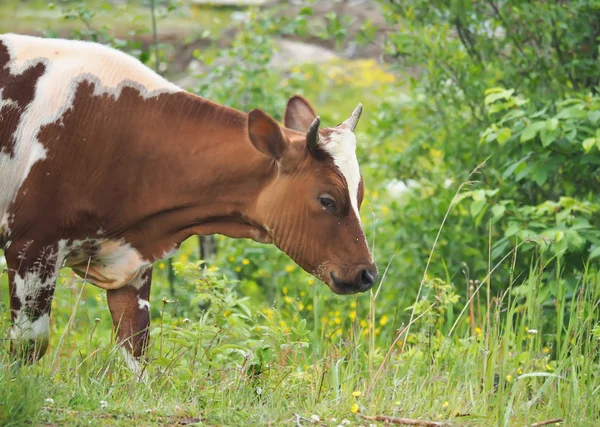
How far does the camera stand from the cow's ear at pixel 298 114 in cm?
532

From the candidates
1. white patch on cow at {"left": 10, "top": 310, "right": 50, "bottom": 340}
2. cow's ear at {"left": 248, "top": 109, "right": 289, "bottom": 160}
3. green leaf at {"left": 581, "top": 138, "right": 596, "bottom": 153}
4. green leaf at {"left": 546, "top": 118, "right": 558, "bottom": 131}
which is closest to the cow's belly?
white patch on cow at {"left": 10, "top": 310, "right": 50, "bottom": 340}

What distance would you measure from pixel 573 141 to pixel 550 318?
128 cm

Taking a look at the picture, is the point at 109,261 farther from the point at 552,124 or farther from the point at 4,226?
the point at 552,124

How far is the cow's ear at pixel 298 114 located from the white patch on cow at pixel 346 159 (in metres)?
0.62

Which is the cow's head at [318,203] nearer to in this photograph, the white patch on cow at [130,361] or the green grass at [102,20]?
the white patch on cow at [130,361]

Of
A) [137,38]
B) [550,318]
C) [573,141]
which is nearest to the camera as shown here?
[573,141]

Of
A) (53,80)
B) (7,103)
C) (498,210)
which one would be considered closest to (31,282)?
(7,103)

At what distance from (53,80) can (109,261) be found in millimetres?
970

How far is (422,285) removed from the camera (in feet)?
17.1

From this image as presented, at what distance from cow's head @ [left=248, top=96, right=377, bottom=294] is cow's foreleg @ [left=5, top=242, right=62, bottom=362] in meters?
1.07

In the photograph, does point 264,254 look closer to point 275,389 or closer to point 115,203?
point 115,203

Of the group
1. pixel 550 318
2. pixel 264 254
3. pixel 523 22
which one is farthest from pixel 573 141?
pixel 264 254

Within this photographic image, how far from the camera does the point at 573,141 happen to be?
18.0 ft

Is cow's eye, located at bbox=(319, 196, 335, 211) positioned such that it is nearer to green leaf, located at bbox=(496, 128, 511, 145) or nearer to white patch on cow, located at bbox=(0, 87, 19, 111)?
green leaf, located at bbox=(496, 128, 511, 145)
